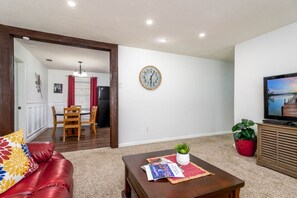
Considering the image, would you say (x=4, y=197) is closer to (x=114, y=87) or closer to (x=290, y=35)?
(x=114, y=87)

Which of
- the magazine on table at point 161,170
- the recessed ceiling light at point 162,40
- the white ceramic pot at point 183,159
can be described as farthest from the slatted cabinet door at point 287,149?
the recessed ceiling light at point 162,40

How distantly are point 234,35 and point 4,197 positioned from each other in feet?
12.6

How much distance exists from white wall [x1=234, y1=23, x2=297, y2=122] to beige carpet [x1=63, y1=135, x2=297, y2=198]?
0.98m

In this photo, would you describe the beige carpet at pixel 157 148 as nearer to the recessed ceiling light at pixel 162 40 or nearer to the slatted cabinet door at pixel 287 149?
the slatted cabinet door at pixel 287 149

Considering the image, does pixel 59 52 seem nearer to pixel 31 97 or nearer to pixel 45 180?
pixel 31 97

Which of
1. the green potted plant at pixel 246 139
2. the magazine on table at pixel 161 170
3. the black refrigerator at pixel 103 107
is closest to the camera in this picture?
the magazine on table at pixel 161 170

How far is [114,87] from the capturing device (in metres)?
3.29

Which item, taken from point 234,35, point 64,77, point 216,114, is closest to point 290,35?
point 234,35

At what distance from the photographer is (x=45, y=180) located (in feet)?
3.95

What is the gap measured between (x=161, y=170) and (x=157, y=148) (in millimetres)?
2052

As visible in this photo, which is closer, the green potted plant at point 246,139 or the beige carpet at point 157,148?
the beige carpet at point 157,148

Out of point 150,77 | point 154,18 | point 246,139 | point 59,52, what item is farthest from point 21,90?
point 246,139

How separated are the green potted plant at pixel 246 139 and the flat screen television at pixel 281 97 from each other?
39 centimetres

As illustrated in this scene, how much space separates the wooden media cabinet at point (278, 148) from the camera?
2057mm
